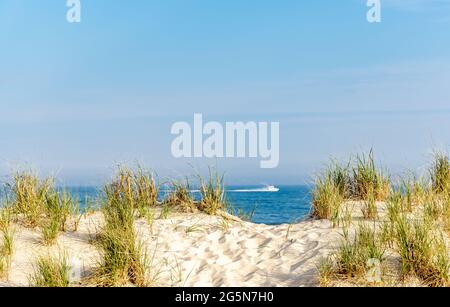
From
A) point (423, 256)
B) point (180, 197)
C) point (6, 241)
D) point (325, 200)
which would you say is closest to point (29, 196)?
point (6, 241)

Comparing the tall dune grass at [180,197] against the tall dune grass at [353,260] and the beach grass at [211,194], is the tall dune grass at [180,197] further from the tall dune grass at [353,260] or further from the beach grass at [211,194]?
the tall dune grass at [353,260]

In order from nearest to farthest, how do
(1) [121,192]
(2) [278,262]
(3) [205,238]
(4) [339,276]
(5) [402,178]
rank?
1. (4) [339,276]
2. (2) [278,262]
3. (3) [205,238]
4. (5) [402,178]
5. (1) [121,192]

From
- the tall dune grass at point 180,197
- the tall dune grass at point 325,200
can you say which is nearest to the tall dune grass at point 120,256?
the tall dune grass at point 180,197

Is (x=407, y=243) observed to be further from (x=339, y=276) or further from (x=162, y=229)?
(x=162, y=229)

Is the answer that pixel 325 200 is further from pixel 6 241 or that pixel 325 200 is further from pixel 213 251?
pixel 6 241

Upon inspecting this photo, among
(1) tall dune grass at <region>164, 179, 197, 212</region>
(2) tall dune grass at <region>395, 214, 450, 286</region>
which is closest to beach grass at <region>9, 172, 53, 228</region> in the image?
(1) tall dune grass at <region>164, 179, 197, 212</region>

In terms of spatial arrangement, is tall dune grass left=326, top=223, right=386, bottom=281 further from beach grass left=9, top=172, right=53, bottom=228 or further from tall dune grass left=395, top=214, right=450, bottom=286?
beach grass left=9, top=172, right=53, bottom=228

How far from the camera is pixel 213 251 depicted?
26.5 ft

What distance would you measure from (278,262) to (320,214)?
6.76 feet

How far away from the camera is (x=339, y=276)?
6598 millimetres

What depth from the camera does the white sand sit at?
712 cm

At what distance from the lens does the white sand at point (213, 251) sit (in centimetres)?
712

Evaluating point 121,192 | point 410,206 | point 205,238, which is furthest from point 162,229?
point 410,206
